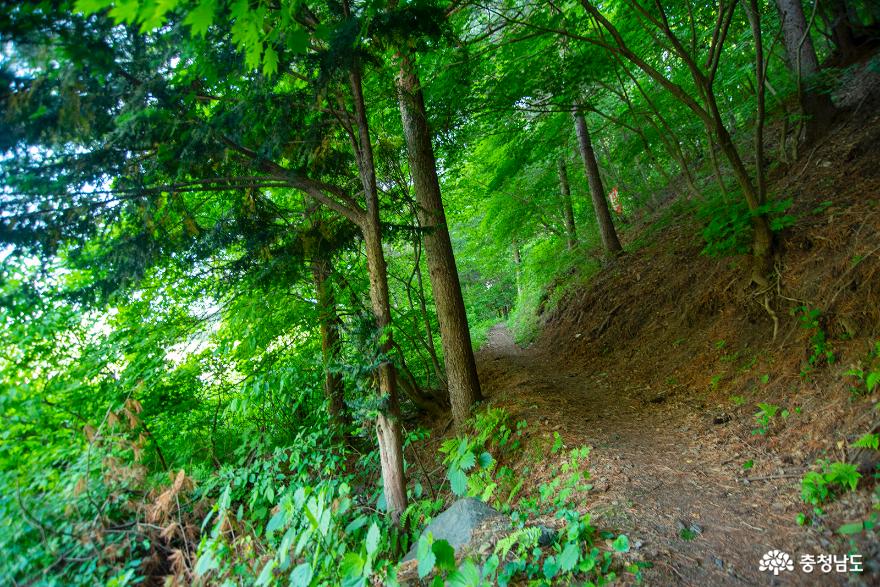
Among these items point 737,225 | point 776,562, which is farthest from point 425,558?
point 737,225

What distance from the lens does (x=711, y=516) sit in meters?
3.06

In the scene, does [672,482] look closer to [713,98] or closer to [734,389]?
[734,389]

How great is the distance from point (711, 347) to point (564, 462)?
10.8 feet

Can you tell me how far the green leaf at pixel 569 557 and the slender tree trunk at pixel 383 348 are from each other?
7.82ft

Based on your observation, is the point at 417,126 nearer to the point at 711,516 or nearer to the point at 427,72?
the point at 427,72

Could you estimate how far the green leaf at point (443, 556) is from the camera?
2.32 metres

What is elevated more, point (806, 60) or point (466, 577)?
point (806, 60)

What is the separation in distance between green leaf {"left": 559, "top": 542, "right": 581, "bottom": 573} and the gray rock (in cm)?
78

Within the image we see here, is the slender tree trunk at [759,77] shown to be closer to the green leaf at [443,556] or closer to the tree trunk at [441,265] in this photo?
the tree trunk at [441,265]

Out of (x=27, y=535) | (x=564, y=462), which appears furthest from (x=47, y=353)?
(x=564, y=462)

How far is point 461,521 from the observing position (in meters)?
3.35

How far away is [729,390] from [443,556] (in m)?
4.29

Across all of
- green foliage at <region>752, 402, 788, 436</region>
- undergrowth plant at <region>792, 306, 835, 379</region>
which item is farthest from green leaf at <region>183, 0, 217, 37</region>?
undergrowth plant at <region>792, 306, 835, 379</region>

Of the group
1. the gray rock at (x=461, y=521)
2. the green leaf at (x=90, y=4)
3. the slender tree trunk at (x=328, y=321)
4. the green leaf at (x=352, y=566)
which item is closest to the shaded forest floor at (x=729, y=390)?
the gray rock at (x=461, y=521)
